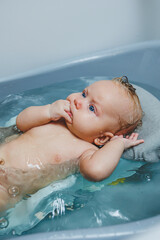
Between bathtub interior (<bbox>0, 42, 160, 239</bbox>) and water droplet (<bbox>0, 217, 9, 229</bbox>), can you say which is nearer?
water droplet (<bbox>0, 217, 9, 229</bbox>)

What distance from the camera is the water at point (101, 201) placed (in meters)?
0.89

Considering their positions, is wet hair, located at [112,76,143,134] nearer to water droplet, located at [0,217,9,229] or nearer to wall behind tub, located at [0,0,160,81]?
water droplet, located at [0,217,9,229]

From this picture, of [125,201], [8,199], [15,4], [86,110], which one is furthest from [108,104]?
[15,4]

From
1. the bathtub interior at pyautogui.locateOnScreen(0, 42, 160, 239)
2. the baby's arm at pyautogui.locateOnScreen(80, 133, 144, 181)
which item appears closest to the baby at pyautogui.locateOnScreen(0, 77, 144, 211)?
the baby's arm at pyautogui.locateOnScreen(80, 133, 144, 181)

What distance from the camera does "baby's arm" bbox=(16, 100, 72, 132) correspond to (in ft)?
3.47

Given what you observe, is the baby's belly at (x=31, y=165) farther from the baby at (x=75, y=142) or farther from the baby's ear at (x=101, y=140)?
the baby's ear at (x=101, y=140)

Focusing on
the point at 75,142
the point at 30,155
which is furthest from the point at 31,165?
the point at 75,142

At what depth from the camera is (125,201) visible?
95cm

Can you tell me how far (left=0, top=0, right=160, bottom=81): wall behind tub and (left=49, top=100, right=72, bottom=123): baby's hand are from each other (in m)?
0.60

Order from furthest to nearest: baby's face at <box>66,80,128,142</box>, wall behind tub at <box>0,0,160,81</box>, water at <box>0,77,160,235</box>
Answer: wall behind tub at <box>0,0,160,81</box> → baby's face at <box>66,80,128,142</box> → water at <box>0,77,160,235</box>

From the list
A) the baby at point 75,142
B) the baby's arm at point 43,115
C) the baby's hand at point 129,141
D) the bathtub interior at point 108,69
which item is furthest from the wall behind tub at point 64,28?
the baby's hand at point 129,141

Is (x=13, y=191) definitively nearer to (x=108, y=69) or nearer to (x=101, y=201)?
(x=101, y=201)

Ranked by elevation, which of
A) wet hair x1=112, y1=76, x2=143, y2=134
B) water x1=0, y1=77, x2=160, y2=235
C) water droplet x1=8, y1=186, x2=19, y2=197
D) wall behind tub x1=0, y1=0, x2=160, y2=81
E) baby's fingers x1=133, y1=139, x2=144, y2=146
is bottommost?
water x1=0, y1=77, x2=160, y2=235

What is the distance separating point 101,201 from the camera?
0.97 meters
